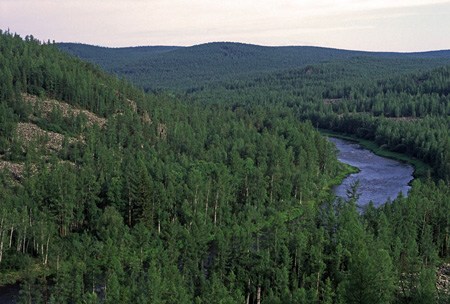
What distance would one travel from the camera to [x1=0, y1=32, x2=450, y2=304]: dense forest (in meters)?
70.8

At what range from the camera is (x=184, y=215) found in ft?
346

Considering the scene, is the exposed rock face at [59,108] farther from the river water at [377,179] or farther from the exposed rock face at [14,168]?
the river water at [377,179]

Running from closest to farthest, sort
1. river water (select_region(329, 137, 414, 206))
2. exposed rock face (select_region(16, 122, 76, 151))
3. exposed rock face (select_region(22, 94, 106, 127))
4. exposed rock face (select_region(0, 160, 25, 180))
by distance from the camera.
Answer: exposed rock face (select_region(0, 160, 25, 180)) → exposed rock face (select_region(16, 122, 76, 151)) → river water (select_region(329, 137, 414, 206)) → exposed rock face (select_region(22, 94, 106, 127))

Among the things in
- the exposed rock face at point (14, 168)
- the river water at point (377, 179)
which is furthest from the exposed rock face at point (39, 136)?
the river water at point (377, 179)

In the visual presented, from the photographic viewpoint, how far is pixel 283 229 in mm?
87812

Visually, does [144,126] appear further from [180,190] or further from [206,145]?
[180,190]

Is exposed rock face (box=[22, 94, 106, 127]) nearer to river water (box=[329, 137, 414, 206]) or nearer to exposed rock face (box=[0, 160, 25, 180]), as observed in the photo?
exposed rock face (box=[0, 160, 25, 180])

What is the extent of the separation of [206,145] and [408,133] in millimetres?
83154

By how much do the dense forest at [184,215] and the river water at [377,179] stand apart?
5.54m

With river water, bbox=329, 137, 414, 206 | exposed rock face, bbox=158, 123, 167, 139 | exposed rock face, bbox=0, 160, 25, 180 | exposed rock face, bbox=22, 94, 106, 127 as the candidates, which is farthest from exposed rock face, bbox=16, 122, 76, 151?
river water, bbox=329, 137, 414, 206

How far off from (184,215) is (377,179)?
77235 mm

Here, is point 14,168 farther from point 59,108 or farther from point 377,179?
point 377,179

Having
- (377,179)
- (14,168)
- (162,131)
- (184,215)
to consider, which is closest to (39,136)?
(14,168)

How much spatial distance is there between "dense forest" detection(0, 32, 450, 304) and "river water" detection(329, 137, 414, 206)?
18.2ft
